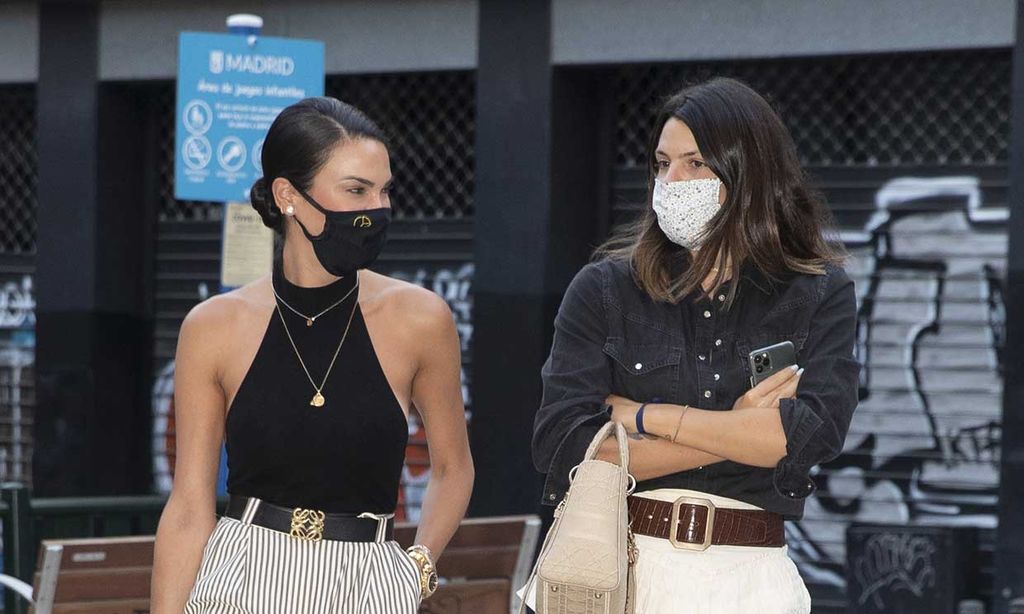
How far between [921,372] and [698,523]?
20.2ft

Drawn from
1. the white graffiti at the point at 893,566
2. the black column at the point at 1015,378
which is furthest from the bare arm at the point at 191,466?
the black column at the point at 1015,378

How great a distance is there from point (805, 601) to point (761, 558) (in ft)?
0.52

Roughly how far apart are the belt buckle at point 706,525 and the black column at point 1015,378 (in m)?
5.67

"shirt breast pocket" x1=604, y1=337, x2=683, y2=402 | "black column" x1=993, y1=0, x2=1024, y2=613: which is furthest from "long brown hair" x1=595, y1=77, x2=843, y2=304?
"black column" x1=993, y1=0, x2=1024, y2=613

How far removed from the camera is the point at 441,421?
13.5ft

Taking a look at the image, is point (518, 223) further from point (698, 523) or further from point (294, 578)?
point (698, 523)

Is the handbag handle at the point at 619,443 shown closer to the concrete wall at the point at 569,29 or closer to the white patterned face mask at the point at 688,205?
the white patterned face mask at the point at 688,205

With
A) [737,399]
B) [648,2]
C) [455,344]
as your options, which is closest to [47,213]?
[648,2]

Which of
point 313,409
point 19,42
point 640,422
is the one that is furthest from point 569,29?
point 640,422

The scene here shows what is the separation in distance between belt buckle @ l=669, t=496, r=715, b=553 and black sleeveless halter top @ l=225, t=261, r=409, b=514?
28.9 inches

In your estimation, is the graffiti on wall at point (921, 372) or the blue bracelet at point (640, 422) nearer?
the blue bracelet at point (640, 422)

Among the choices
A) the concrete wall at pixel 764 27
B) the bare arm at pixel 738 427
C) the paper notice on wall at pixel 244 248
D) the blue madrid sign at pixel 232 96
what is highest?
the concrete wall at pixel 764 27

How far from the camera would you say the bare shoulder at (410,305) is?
4059mm

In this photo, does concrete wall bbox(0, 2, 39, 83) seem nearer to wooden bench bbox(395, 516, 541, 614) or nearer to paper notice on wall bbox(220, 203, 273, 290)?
paper notice on wall bbox(220, 203, 273, 290)
